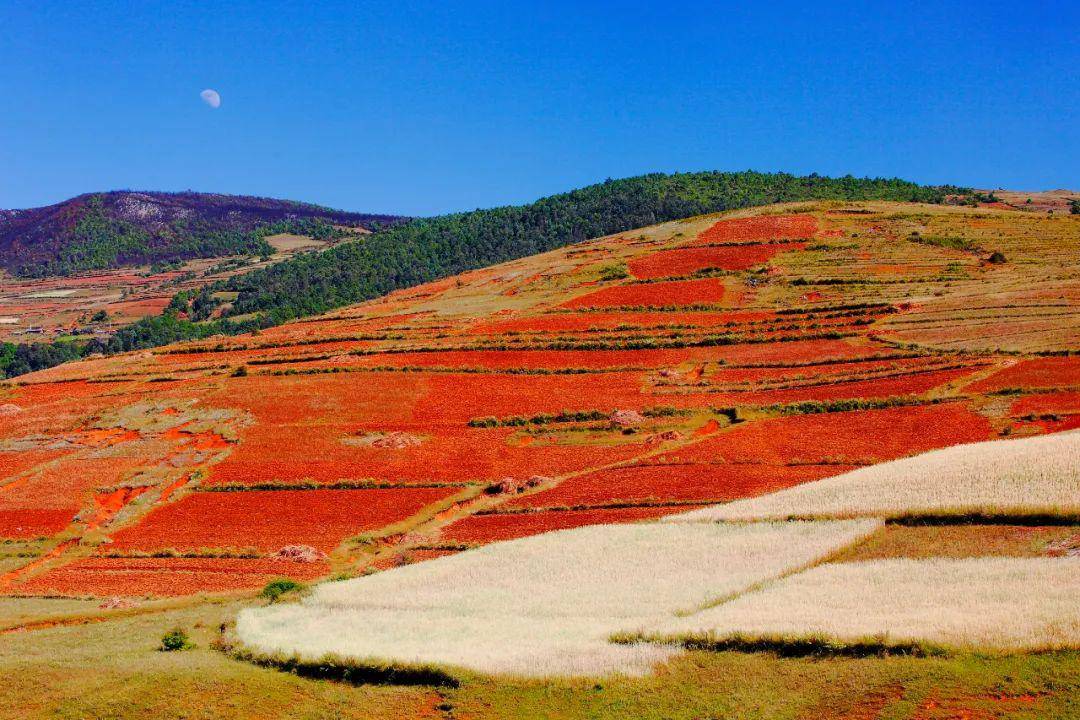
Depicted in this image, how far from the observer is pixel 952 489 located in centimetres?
2942

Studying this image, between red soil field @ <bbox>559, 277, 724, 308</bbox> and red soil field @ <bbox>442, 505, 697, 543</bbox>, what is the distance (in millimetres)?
57661

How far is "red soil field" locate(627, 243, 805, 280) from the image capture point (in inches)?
4328

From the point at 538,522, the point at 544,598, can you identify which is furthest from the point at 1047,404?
the point at 544,598

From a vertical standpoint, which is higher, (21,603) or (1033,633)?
(1033,633)

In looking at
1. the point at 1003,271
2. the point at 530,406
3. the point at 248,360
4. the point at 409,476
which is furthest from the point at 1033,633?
the point at 1003,271

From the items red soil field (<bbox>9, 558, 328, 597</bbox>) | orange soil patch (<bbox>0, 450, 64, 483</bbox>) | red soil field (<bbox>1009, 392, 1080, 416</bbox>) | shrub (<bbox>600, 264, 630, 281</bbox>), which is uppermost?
shrub (<bbox>600, 264, 630, 281</bbox>)

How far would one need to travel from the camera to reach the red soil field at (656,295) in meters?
95.8

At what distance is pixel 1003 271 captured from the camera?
9675cm

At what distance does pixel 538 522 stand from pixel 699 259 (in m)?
81.5

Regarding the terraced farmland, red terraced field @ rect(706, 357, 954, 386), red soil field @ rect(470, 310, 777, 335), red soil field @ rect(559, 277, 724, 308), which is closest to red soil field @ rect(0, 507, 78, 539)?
the terraced farmland

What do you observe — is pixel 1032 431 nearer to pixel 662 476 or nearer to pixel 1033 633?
pixel 662 476

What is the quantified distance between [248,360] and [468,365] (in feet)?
79.7

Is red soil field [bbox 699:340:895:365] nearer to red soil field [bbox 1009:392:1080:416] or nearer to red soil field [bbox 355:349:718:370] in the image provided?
red soil field [bbox 355:349:718:370]

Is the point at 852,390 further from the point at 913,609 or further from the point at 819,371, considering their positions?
the point at 913,609
